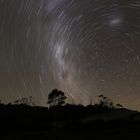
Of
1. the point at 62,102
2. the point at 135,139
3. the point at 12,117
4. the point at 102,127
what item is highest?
the point at 62,102

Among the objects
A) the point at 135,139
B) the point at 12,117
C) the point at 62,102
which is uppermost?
the point at 62,102

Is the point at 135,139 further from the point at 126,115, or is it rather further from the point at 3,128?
the point at 126,115

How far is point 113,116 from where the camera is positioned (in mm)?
38188

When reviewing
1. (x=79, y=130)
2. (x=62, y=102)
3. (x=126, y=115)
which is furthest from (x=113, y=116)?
(x=62, y=102)

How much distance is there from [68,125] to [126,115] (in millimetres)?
15687

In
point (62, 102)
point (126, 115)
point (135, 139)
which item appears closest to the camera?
point (135, 139)

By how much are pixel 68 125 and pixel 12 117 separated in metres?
13.1

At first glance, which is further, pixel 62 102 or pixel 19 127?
pixel 62 102

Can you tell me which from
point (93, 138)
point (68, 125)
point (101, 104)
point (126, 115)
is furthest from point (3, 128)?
point (101, 104)

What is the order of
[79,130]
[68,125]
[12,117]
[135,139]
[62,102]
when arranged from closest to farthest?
[135,139] → [79,130] → [68,125] → [12,117] → [62,102]

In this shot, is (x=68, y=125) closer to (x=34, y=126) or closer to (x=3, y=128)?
(x=34, y=126)

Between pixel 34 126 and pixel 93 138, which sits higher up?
pixel 34 126

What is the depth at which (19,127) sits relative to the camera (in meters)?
28.5

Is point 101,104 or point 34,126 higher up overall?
point 101,104
